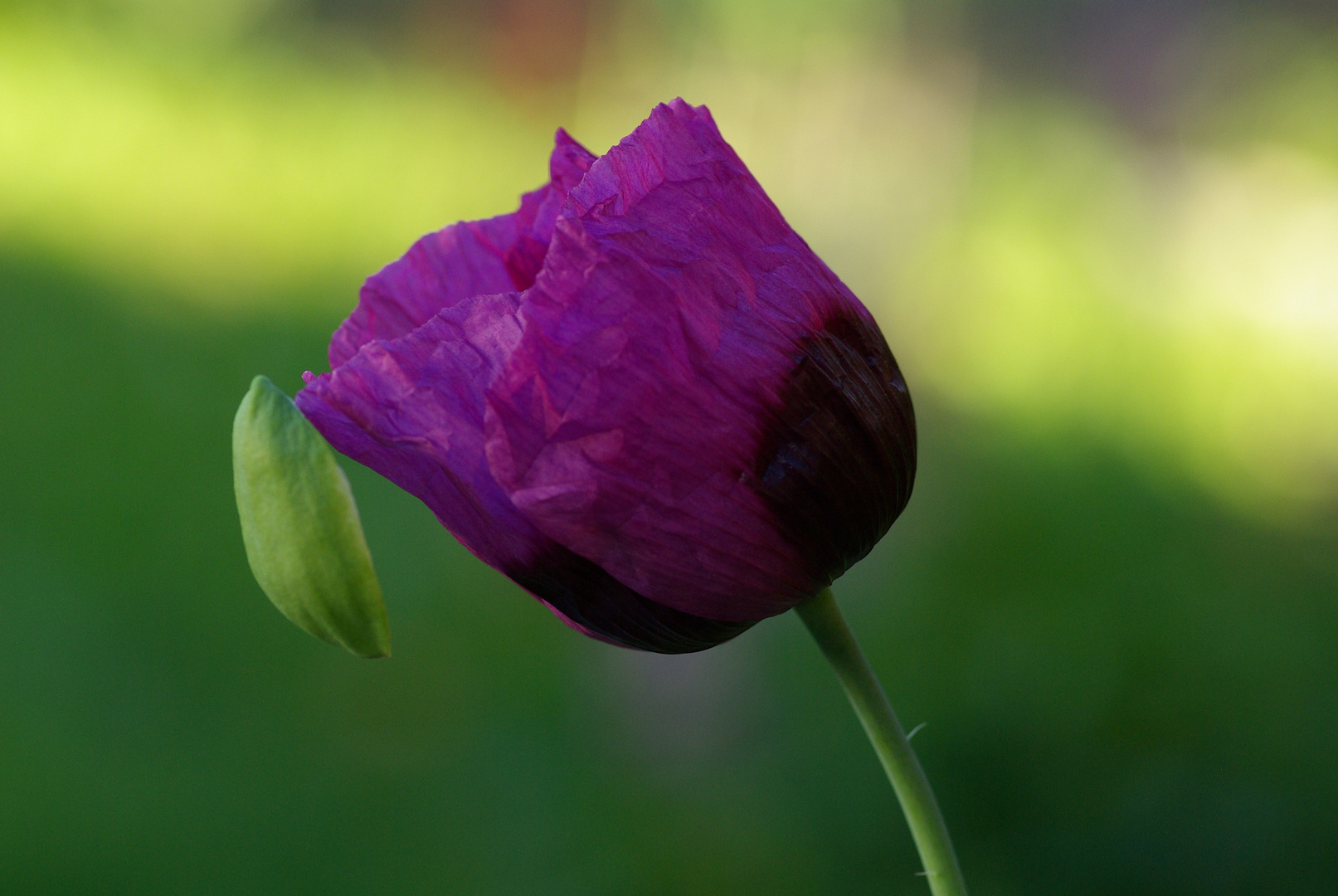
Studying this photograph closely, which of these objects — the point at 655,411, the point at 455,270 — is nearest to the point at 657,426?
the point at 655,411

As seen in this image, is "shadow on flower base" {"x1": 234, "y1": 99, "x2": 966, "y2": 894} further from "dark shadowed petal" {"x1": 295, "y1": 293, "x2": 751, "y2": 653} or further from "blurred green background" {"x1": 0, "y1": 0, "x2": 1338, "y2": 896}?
"blurred green background" {"x1": 0, "y1": 0, "x2": 1338, "y2": 896}

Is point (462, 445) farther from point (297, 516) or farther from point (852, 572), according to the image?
point (852, 572)

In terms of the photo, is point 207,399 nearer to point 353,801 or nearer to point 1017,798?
point 353,801

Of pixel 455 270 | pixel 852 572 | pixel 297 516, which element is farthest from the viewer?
pixel 852 572

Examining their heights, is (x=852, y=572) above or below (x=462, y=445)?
below

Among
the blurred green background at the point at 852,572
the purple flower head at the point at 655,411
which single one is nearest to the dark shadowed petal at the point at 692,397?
the purple flower head at the point at 655,411

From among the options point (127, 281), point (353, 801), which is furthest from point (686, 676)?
point (127, 281)
